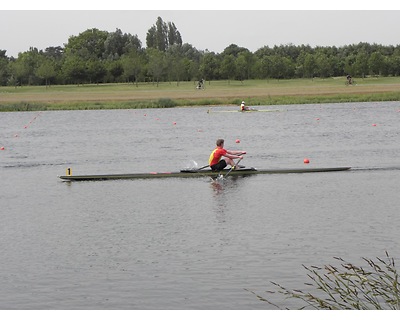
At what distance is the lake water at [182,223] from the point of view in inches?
548

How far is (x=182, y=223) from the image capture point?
794 inches

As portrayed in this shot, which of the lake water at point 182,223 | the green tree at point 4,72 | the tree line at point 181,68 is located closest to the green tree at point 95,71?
the tree line at point 181,68

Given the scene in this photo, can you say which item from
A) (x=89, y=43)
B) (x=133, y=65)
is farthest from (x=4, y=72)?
(x=89, y=43)

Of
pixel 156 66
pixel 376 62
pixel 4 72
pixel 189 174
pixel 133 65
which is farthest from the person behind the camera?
pixel 4 72

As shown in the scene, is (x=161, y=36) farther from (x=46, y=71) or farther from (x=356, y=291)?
(x=356, y=291)

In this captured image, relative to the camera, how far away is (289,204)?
22.6 m

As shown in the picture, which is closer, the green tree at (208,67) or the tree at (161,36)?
the green tree at (208,67)

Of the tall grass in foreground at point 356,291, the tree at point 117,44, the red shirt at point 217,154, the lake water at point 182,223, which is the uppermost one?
the tree at point 117,44

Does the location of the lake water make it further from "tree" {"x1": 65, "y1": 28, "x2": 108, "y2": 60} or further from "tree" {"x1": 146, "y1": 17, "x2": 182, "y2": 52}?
"tree" {"x1": 146, "y1": 17, "x2": 182, "y2": 52}

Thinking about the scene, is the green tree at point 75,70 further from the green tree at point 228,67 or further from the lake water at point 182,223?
the lake water at point 182,223

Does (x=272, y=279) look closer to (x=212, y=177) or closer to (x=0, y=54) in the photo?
(x=212, y=177)

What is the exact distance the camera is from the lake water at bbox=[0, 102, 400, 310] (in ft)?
45.7

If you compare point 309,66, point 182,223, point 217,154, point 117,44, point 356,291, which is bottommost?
point 182,223
